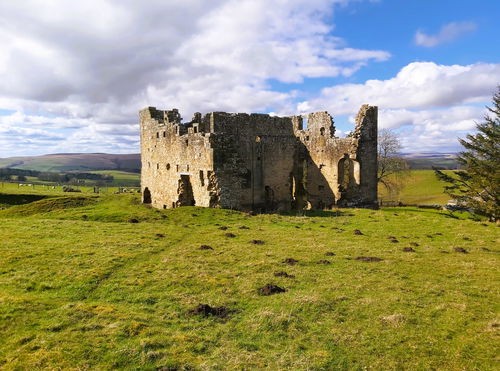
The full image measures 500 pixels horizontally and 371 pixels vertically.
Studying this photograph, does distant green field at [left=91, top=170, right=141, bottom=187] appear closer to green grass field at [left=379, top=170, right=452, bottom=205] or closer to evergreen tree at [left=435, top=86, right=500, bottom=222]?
green grass field at [left=379, top=170, right=452, bottom=205]

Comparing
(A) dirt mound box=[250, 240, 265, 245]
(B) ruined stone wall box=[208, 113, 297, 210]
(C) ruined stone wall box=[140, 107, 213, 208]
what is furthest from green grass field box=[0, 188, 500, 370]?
(C) ruined stone wall box=[140, 107, 213, 208]

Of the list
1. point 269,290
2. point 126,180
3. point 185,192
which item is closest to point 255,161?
point 185,192

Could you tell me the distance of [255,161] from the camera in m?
34.2

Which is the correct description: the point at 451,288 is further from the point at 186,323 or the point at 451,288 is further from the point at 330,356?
the point at 186,323

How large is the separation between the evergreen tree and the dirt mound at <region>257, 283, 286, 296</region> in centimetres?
3135

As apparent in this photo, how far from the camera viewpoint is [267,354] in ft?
27.5

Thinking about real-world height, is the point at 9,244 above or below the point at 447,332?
above

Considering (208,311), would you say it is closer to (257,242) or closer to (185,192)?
(257,242)

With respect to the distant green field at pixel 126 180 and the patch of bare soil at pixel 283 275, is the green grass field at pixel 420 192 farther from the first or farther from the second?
the distant green field at pixel 126 180

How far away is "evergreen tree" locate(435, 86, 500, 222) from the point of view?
117 feet

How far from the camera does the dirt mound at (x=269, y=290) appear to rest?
11988 millimetres

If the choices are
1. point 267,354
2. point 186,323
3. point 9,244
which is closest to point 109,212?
point 9,244

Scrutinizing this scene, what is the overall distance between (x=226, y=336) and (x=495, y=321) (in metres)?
7.19

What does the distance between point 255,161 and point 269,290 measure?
22855 mm
